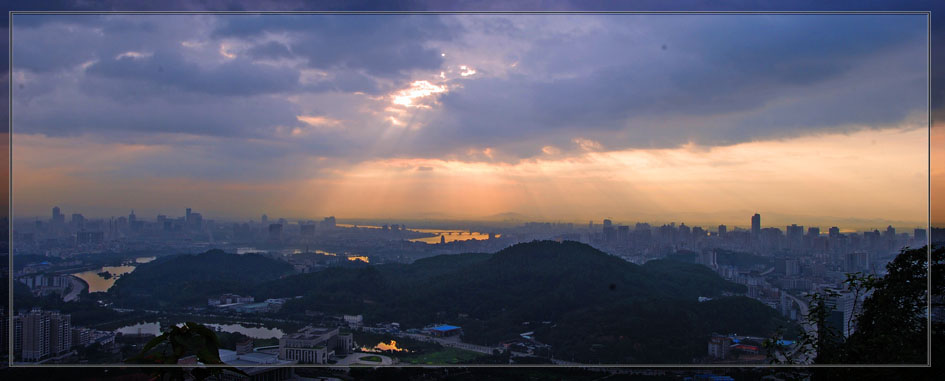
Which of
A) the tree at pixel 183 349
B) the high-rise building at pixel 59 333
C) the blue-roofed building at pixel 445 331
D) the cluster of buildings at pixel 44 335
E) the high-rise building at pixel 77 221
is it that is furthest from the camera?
the blue-roofed building at pixel 445 331

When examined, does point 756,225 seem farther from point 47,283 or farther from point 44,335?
point 47,283

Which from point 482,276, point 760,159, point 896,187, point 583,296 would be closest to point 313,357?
point 482,276

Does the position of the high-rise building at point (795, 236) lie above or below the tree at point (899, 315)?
above

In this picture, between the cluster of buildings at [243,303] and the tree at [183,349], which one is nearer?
the tree at [183,349]

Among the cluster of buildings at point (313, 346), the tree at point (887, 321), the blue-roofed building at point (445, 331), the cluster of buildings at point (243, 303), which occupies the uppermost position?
the tree at point (887, 321)

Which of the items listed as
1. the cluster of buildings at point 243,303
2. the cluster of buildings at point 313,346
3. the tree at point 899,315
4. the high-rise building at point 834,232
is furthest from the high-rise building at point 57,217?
the high-rise building at point 834,232

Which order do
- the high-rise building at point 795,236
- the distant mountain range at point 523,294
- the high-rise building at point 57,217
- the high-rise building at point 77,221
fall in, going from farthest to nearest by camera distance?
the distant mountain range at point 523,294 < the high-rise building at point 795,236 < the high-rise building at point 77,221 < the high-rise building at point 57,217

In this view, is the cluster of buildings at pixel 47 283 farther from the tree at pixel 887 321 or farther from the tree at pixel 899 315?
the tree at pixel 899 315

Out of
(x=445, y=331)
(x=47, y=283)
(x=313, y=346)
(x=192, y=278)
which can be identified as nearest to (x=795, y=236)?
(x=445, y=331)

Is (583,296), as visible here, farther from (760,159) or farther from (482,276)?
(760,159)
